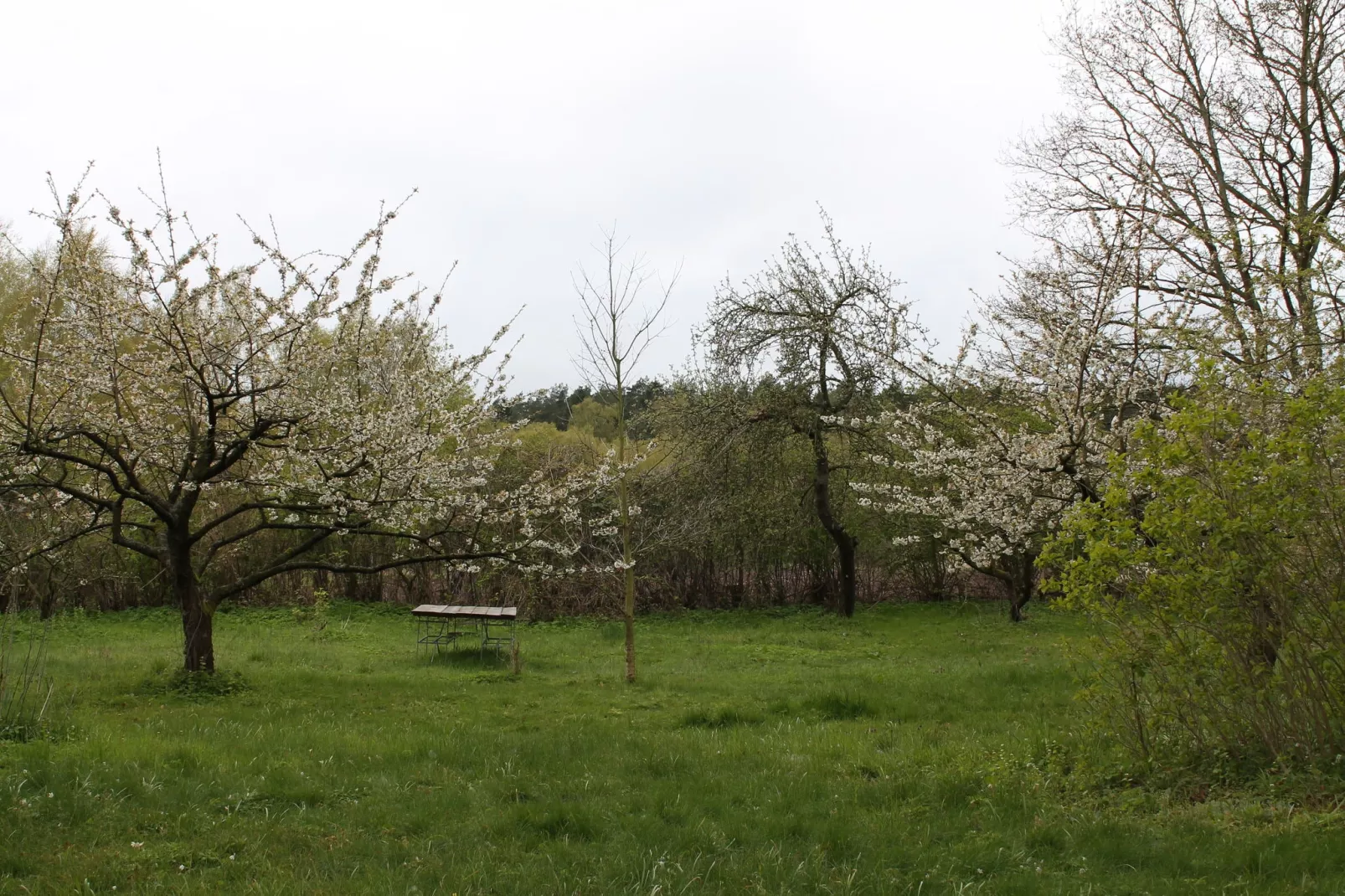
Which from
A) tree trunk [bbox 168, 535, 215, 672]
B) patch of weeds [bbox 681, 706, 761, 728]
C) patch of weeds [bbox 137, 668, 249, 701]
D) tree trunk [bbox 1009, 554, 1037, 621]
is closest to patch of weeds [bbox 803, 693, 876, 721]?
patch of weeds [bbox 681, 706, 761, 728]

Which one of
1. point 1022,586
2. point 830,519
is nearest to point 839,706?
point 1022,586

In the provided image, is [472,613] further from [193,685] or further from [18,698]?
[18,698]

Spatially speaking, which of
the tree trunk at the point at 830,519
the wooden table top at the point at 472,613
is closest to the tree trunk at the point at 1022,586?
the tree trunk at the point at 830,519

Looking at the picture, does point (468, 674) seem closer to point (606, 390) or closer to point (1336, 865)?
point (606, 390)

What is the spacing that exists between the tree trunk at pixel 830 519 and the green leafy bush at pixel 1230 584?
1306cm

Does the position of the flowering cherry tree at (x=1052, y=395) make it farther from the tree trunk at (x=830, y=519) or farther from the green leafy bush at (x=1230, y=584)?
the tree trunk at (x=830, y=519)

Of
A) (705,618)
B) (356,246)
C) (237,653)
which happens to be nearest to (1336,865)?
(356,246)

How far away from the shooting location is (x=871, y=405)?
17.9 m

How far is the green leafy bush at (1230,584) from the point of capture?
448 cm

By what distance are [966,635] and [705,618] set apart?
6.01 m

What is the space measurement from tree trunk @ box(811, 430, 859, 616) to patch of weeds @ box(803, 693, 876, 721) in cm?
1013

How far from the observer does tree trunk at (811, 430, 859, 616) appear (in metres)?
18.3

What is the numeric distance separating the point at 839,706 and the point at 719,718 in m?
1.29

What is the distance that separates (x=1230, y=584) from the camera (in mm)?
4539
